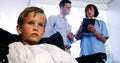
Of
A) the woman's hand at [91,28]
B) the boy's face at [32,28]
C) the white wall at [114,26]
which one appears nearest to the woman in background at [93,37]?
the woman's hand at [91,28]

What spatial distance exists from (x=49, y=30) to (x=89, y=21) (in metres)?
0.44

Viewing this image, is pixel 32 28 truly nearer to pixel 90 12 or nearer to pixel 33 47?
pixel 33 47

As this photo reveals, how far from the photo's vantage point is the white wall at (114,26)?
3459 mm

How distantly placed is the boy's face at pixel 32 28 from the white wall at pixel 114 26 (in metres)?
2.47

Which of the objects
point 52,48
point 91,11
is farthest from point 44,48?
point 91,11

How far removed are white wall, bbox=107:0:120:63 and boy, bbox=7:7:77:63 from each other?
8.09 ft

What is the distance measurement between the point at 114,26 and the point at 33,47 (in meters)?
2.71

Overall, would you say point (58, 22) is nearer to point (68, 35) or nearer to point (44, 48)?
point (68, 35)

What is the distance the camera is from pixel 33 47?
109 centimetres

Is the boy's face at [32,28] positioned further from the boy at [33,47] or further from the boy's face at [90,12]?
the boy's face at [90,12]

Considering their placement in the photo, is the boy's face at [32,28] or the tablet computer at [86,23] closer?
the boy's face at [32,28]

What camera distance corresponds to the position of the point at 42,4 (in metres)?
3.34

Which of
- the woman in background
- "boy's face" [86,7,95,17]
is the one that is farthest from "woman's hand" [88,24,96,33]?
"boy's face" [86,7,95,17]

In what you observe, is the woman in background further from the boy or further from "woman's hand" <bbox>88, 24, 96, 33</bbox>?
the boy
